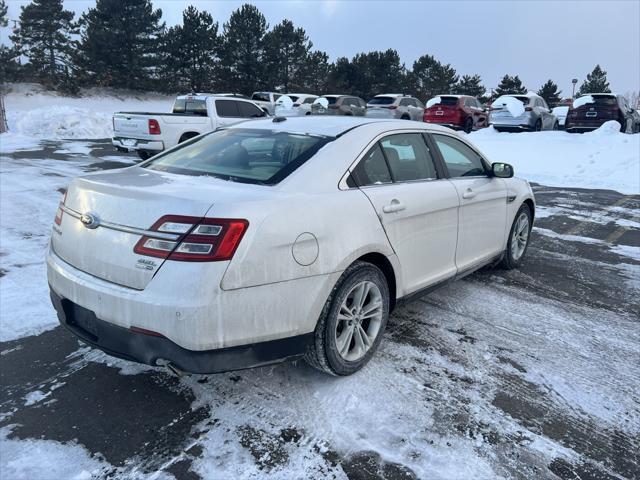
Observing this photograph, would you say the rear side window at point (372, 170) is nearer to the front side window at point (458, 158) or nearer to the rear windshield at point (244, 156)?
the rear windshield at point (244, 156)

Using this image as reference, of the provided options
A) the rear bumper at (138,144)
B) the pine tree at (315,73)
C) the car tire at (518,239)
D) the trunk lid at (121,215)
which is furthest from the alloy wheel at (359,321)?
the pine tree at (315,73)

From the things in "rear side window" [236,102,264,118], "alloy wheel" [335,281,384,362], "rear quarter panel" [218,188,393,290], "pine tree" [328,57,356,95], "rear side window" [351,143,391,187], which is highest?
"pine tree" [328,57,356,95]

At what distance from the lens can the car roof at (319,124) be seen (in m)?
3.49

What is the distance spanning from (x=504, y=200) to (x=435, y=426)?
2.79m

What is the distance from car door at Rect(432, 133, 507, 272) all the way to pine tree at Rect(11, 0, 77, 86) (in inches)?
1526

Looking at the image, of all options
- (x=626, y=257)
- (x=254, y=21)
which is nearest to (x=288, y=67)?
(x=254, y=21)

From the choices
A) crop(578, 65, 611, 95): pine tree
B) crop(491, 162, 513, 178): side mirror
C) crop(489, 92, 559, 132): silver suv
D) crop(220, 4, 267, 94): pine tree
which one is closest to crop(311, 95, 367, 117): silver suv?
crop(489, 92, 559, 132): silver suv

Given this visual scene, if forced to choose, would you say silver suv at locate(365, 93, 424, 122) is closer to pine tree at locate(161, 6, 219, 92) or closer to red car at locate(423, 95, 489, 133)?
red car at locate(423, 95, 489, 133)

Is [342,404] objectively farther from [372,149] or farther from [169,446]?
[372,149]

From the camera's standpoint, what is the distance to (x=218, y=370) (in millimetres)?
2496

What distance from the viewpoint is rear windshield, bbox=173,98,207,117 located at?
41.9 feet

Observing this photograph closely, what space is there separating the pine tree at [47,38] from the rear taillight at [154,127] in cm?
3031

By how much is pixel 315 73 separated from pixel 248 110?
35.3 m

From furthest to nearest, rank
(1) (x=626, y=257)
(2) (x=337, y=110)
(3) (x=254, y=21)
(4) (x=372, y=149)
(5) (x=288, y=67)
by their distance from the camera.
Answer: (5) (x=288, y=67) → (3) (x=254, y=21) → (2) (x=337, y=110) → (1) (x=626, y=257) → (4) (x=372, y=149)
